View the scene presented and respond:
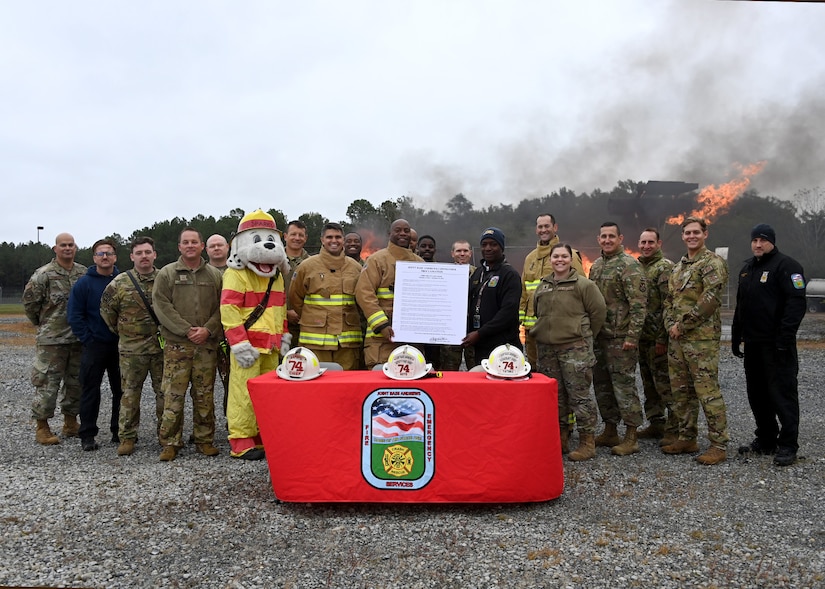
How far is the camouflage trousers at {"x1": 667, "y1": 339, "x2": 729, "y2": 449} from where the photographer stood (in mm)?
5605

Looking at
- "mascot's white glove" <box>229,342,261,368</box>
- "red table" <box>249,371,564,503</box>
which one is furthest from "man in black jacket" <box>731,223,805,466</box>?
"mascot's white glove" <box>229,342,261,368</box>

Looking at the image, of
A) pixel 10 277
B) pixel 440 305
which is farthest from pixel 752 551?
pixel 10 277

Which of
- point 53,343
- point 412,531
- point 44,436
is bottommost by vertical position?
point 44,436

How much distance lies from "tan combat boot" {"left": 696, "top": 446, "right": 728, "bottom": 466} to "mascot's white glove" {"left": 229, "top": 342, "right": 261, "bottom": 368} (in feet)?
14.4

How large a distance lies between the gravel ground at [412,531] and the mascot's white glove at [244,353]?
3.14 feet

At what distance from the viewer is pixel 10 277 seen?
51.1 m

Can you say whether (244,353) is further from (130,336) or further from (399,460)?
(399,460)

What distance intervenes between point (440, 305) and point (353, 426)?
1563mm

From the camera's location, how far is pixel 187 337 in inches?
224

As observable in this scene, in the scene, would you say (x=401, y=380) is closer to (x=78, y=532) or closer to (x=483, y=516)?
(x=483, y=516)

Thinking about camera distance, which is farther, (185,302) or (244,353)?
(185,302)

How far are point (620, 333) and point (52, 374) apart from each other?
630 centimetres

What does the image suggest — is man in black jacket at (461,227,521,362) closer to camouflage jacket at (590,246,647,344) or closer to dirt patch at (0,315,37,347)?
camouflage jacket at (590,246,647,344)

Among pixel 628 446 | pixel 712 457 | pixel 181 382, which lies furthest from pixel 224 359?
pixel 712 457
